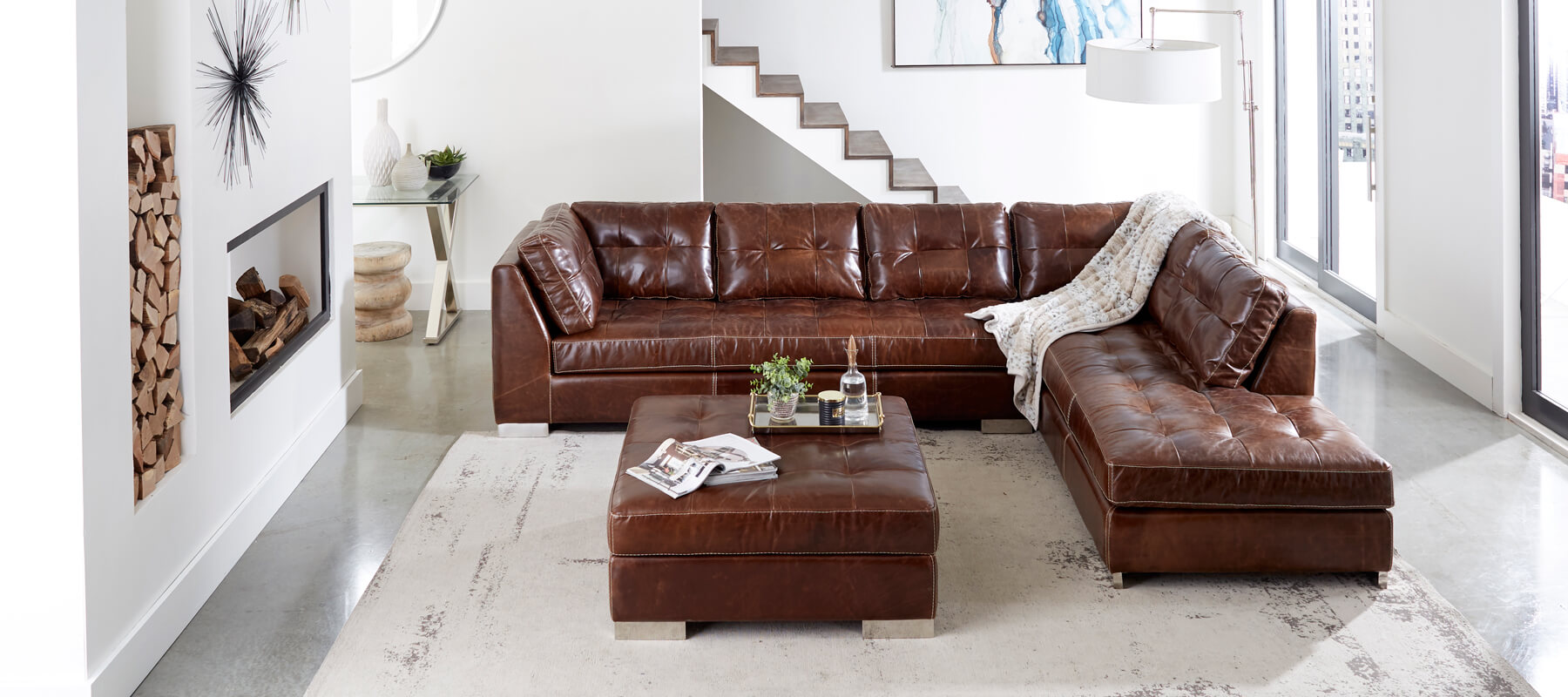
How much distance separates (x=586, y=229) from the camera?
5516 millimetres

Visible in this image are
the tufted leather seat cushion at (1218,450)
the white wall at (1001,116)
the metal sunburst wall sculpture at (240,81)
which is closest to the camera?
the tufted leather seat cushion at (1218,450)

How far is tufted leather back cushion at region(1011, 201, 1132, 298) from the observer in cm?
546

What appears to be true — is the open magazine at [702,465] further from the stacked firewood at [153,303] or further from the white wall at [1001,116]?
the white wall at [1001,116]

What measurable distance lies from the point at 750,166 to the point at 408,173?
2.72 m

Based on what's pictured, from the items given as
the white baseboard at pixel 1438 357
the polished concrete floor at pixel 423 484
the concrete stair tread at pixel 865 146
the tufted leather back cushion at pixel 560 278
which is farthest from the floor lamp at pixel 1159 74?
the concrete stair tread at pixel 865 146

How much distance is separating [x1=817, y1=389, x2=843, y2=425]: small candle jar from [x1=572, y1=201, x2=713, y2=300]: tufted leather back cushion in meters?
1.70

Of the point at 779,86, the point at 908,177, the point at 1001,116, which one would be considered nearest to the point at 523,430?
the point at 779,86

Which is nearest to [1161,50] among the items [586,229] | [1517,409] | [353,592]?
[1517,409]

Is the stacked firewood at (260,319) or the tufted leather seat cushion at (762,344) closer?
the stacked firewood at (260,319)

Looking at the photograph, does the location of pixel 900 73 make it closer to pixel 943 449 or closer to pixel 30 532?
pixel 943 449

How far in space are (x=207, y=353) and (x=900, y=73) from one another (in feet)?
18.2

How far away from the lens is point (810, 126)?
741cm

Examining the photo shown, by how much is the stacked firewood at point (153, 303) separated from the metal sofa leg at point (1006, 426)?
111 inches

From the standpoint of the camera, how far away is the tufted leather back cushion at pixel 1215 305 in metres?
4.19
